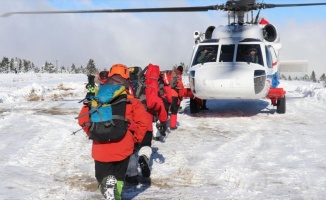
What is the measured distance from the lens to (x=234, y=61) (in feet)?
35.9

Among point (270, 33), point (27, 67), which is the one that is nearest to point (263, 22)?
point (270, 33)

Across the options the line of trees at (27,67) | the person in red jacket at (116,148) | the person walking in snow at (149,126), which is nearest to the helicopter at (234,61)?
the person walking in snow at (149,126)

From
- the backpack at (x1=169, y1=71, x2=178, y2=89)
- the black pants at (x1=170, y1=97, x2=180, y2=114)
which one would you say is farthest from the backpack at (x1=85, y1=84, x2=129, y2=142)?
→ the black pants at (x1=170, y1=97, x2=180, y2=114)

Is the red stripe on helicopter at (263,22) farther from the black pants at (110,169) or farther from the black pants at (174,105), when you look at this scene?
the black pants at (110,169)

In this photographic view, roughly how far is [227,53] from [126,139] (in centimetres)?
768

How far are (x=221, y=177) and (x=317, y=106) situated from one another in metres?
9.41

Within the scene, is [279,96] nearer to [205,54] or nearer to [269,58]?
[269,58]

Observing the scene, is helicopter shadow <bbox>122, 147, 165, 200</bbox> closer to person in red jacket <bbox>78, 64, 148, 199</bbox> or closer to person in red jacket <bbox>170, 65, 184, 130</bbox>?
person in red jacket <bbox>78, 64, 148, 199</bbox>

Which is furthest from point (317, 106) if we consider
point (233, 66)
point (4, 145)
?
point (4, 145)

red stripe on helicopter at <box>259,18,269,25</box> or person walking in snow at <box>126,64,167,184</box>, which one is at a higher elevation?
red stripe on helicopter at <box>259,18,269,25</box>

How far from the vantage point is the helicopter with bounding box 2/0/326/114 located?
33.2 ft

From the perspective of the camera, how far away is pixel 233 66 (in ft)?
35.1

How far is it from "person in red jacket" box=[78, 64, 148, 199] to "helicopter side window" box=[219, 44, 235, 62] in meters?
7.23

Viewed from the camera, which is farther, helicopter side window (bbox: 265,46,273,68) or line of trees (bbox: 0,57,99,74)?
line of trees (bbox: 0,57,99,74)
